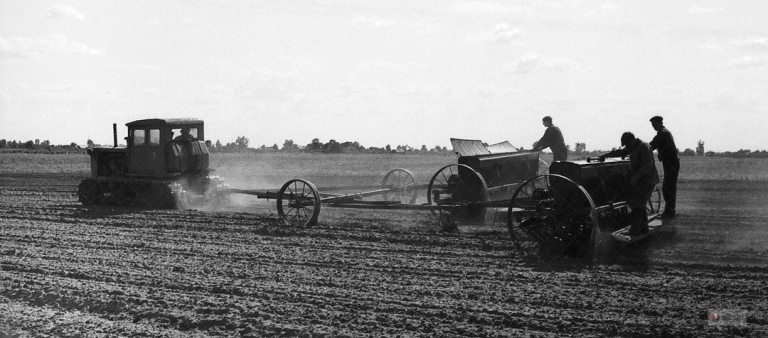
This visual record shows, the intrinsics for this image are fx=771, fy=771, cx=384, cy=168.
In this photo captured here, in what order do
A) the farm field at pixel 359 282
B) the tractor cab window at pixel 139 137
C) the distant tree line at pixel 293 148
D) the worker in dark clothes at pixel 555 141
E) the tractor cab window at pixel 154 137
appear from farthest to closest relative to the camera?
the distant tree line at pixel 293 148 < the tractor cab window at pixel 139 137 < the tractor cab window at pixel 154 137 < the worker in dark clothes at pixel 555 141 < the farm field at pixel 359 282

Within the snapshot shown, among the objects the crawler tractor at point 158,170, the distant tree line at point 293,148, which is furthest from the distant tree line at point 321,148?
the crawler tractor at point 158,170

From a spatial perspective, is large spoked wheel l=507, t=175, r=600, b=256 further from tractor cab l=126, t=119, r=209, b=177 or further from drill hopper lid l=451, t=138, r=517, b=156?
tractor cab l=126, t=119, r=209, b=177

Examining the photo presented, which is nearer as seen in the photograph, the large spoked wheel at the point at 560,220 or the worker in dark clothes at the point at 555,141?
the large spoked wheel at the point at 560,220

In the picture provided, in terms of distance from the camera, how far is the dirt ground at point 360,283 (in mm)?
7574

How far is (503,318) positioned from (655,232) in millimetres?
4937

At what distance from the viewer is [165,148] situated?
1909 centimetres

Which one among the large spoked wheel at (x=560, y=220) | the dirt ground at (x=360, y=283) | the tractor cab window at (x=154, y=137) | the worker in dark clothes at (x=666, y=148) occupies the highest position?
the tractor cab window at (x=154, y=137)

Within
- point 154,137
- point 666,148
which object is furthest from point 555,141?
point 154,137

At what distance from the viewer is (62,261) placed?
1124cm

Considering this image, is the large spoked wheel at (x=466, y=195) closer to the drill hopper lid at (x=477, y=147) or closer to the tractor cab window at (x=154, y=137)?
the drill hopper lid at (x=477, y=147)

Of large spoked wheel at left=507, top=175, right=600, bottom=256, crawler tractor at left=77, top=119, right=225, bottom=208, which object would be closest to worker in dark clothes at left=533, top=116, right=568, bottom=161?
large spoked wheel at left=507, top=175, right=600, bottom=256

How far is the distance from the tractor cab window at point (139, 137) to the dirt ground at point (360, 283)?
458 centimetres

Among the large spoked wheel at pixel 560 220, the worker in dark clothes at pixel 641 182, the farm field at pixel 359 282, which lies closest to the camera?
the farm field at pixel 359 282

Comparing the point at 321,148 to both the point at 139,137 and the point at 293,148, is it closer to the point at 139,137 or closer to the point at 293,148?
the point at 293,148
